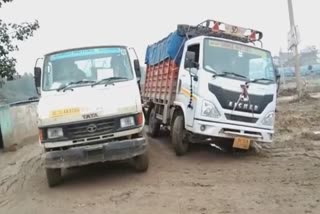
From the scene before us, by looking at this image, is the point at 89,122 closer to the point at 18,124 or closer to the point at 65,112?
the point at 65,112

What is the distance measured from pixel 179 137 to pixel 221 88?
149cm

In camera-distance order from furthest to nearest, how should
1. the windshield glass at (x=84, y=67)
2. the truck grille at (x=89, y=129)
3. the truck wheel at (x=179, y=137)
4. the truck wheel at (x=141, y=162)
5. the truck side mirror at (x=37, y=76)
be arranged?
the truck wheel at (x=179, y=137), the truck side mirror at (x=37, y=76), the windshield glass at (x=84, y=67), the truck wheel at (x=141, y=162), the truck grille at (x=89, y=129)

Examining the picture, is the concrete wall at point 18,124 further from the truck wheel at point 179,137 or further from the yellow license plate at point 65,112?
the yellow license plate at point 65,112

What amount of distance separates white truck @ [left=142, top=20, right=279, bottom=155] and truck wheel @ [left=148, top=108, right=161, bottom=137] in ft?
7.00

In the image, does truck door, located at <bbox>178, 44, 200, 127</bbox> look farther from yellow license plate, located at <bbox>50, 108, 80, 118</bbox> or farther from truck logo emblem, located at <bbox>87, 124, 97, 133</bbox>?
yellow license plate, located at <bbox>50, 108, 80, 118</bbox>

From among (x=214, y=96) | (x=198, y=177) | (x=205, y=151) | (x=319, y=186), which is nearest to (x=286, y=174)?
(x=319, y=186)

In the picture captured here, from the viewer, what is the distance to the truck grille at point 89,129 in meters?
7.96

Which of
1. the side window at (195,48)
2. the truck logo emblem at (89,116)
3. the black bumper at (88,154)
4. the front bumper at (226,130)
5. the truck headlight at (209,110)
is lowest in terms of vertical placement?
the front bumper at (226,130)

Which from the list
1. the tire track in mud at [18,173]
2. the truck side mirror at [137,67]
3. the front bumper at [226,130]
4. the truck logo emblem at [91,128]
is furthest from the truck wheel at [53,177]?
the front bumper at [226,130]

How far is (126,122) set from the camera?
8.10 metres

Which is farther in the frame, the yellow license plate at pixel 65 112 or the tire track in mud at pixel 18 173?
the tire track in mud at pixel 18 173

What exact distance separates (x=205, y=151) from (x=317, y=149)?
7.82ft

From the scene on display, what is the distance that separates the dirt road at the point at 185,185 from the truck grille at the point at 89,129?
93 centimetres

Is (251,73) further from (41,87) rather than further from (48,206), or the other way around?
(48,206)
